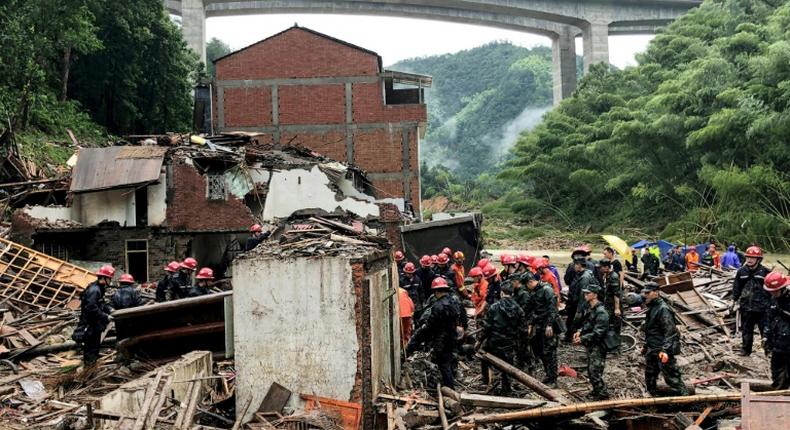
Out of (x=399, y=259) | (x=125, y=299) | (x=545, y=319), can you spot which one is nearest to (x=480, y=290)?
(x=545, y=319)

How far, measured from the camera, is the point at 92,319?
1100 cm

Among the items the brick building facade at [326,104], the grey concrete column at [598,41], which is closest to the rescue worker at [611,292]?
the brick building facade at [326,104]

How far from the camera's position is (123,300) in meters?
11.6

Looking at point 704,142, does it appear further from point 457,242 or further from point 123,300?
point 123,300

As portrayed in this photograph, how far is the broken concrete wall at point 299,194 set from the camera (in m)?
20.3

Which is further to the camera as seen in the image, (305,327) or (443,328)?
(443,328)

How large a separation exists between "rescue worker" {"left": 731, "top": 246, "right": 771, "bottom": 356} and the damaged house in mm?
10459

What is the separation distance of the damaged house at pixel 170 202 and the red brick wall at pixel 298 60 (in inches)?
467

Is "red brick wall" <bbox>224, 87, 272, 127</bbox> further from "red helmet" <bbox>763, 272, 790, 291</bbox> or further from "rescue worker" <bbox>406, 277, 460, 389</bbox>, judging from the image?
"red helmet" <bbox>763, 272, 790, 291</bbox>

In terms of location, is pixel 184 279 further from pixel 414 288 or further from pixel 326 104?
pixel 326 104

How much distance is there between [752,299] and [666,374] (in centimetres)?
318

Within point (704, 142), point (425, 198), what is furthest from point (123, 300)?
point (425, 198)

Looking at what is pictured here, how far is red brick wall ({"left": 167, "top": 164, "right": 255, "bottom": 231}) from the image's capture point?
64.6ft

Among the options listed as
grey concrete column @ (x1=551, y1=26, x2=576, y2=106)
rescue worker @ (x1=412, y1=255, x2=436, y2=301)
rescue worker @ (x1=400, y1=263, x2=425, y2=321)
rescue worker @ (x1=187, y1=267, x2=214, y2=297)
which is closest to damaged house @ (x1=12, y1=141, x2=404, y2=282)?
rescue worker @ (x1=400, y1=263, x2=425, y2=321)
